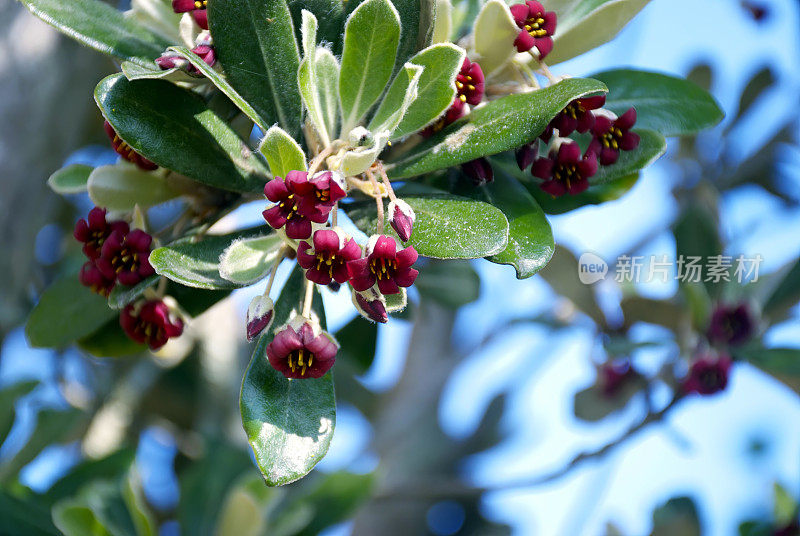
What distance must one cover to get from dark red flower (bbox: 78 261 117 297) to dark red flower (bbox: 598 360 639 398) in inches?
82.9

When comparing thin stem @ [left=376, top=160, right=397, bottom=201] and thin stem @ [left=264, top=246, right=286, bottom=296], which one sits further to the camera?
thin stem @ [left=264, top=246, right=286, bottom=296]

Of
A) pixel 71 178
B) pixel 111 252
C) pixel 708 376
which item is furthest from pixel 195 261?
pixel 708 376

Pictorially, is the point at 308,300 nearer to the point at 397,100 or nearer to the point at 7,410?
the point at 397,100

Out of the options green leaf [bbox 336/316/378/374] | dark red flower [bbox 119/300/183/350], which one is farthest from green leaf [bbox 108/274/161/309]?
green leaf [bbox 336/316/378/374]

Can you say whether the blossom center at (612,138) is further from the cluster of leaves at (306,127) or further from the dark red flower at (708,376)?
the dark red flower at (708,376)

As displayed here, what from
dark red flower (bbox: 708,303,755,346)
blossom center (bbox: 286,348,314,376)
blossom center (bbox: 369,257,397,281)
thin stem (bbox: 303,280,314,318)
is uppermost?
blossom center (bbox: 369,257,397,281)

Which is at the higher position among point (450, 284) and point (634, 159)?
point (634, 159)

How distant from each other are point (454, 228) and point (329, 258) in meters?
0.22

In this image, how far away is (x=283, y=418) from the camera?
1.37 m

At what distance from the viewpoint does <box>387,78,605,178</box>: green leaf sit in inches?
51.2

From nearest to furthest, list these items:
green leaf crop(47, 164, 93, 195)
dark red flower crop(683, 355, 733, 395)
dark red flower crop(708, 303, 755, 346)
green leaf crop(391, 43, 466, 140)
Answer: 1. green leaf crop(391, 43, 466, 140)
2. green leaf crop(47, 164, 93, 195)
3. dark red flower crop(683, 355, 733, 395)
4. dark red flower crop(708, 303, 755, 346)

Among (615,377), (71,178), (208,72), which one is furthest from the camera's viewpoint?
(615,377)

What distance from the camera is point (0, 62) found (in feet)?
7.34

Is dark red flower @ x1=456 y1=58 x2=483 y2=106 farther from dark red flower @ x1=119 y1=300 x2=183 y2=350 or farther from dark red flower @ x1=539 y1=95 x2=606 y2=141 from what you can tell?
dark red flower @ x1=119 y1=300 x2=183 y2=350
